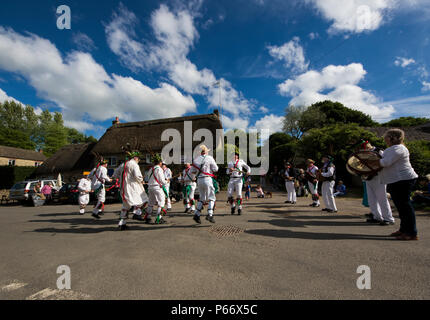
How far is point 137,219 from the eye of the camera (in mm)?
6738

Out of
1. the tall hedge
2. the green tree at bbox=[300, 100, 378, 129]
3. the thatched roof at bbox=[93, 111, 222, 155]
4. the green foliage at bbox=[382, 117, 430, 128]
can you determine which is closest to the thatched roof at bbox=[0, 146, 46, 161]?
the tall hedge

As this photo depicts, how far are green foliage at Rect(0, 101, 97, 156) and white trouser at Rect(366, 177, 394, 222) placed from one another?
60675 millimetres

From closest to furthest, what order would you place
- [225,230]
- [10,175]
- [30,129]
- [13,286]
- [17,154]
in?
[13,286]
[225,230]
[10,175]
[17,154]
[30,129]

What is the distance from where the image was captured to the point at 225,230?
16.1 feet

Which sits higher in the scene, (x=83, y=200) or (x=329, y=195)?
(x=329, y=195)

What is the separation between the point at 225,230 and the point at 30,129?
2460 inches

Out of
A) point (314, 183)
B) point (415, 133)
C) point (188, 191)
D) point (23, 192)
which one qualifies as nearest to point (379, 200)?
point (314, 183)

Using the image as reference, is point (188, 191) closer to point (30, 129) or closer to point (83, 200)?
point (83, 200)

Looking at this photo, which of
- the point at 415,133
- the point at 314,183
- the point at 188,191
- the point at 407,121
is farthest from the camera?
the point at 407,121

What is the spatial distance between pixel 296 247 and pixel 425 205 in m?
7.10

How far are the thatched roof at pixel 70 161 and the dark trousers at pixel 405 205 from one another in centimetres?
3293

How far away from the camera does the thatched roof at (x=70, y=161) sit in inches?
1166
